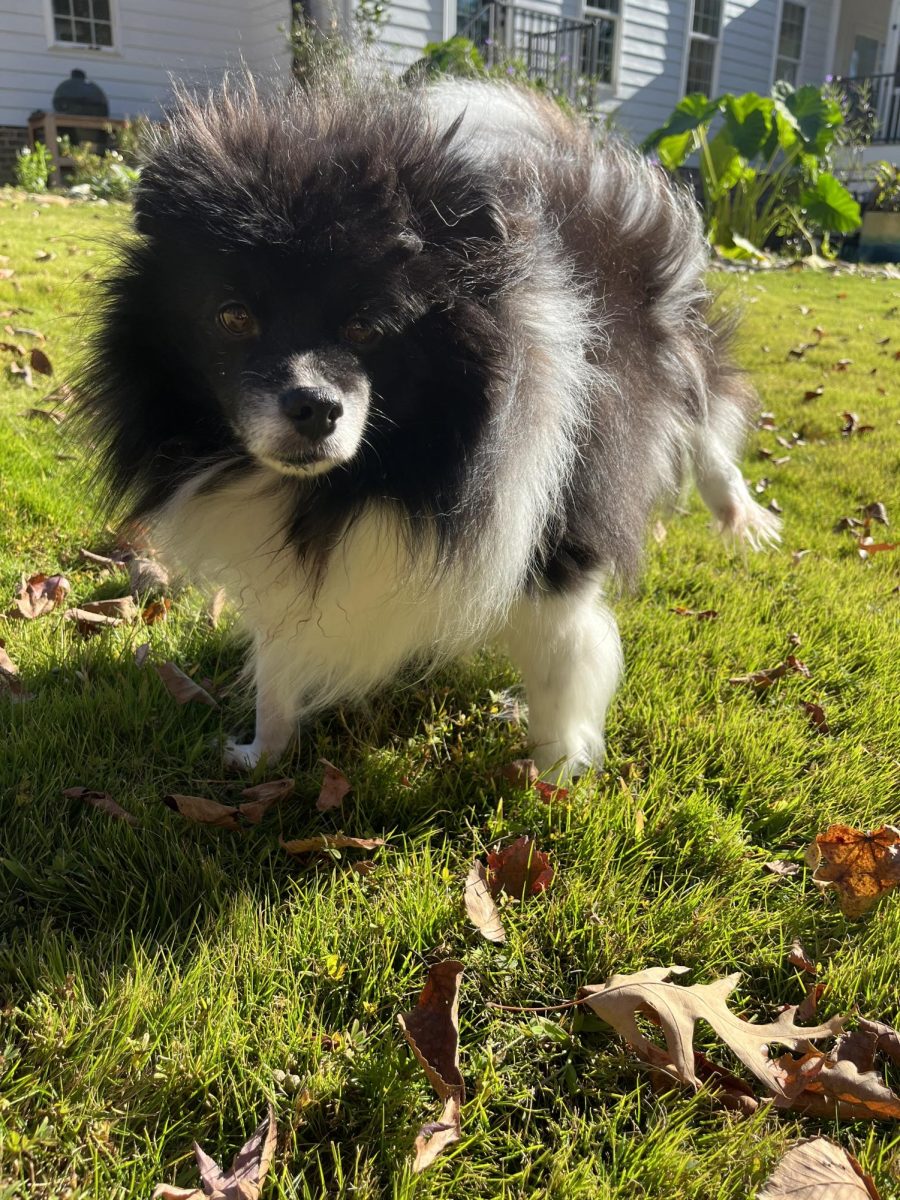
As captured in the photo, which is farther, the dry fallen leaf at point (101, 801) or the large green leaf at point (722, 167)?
the large green leaf at point (722, 167)

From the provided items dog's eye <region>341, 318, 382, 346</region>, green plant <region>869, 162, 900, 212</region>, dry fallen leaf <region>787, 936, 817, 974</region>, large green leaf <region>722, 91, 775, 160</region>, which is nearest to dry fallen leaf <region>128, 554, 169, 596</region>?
dog's eye <region>341, 318, 382, 346</region>

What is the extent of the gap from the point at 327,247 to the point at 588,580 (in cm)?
105

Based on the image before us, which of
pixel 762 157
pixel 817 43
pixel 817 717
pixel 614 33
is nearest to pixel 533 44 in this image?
pixel 614 33

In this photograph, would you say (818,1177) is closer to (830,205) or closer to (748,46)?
(830,205)

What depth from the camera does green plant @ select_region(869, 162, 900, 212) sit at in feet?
50.8

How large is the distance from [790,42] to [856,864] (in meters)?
22.7

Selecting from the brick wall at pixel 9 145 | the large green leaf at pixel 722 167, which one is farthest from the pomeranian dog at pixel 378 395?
the brick wall at pixel 9 145

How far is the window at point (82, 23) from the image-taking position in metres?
13.5

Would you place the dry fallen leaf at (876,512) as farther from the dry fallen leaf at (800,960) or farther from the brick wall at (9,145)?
the brick wall at (9,145)

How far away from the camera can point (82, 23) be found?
13.8 meters

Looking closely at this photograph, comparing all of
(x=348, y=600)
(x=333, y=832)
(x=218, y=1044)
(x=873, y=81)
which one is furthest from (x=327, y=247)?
(x=873, y=81)

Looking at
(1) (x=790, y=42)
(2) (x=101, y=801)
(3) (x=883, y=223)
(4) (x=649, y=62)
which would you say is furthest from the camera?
(1) (x=790, y=42)

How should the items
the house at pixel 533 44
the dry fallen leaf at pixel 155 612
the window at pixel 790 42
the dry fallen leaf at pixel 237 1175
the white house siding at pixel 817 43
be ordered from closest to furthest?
the dry fallen leaf at pixel 237 1175
the dry fallen leaf at pixel 155 612
the house at pixel 533 44
the window at pixel 790 42
the white house siding at pixel 817 43

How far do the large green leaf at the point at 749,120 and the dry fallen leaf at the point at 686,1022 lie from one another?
13.3 m
